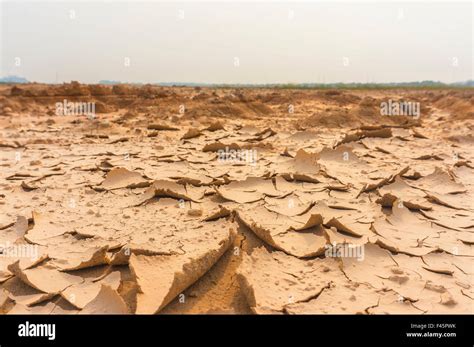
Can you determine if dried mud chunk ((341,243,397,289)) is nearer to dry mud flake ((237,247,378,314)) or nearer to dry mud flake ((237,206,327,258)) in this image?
dry mud flake ((237,247,378,314))

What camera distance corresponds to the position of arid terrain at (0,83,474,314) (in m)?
1.68

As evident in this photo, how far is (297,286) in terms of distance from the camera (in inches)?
69.7

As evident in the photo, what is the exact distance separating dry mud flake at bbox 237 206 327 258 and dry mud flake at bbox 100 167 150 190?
3.67 feet

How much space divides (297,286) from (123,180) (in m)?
2.16

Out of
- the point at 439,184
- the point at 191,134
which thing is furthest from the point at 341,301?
the point at 191,134

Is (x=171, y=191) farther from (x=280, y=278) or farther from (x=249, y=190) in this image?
(x=280, y=278)

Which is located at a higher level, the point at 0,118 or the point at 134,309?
the point at 0,118

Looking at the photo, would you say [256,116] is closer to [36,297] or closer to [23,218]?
[23,218]

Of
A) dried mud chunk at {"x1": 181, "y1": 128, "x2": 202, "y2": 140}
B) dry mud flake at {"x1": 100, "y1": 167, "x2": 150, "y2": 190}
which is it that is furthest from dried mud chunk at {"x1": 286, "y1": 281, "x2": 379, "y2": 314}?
dried mud chunk at {"x1": 181, "y1": 128, "x2": 202, "y2": 140}

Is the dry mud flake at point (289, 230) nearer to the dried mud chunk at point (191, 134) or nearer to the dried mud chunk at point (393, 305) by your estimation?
the dried mud chunk at point (393, 305)

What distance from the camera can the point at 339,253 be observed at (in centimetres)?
204

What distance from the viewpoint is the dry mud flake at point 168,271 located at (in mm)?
1588
